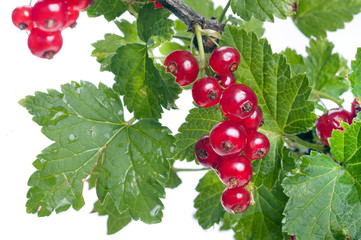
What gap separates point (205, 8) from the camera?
5.04 ft

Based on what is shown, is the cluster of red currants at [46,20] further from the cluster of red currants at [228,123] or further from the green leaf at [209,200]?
the green leaf at [209,200]

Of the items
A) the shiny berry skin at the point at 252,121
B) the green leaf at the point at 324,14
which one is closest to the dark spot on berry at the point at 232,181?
the shiny berry skin at the point at 252,121

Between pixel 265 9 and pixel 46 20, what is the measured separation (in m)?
0.52

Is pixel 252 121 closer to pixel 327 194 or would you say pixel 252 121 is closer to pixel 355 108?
pixel 327 194

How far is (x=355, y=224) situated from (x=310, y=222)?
0.11 m

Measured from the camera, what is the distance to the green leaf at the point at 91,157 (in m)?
1.12

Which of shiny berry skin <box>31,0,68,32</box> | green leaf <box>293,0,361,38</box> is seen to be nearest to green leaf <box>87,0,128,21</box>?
shiny berry skin <box>31,0,68,32</box>

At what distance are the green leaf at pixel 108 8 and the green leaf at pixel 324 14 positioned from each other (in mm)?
720

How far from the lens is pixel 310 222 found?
3.44ft

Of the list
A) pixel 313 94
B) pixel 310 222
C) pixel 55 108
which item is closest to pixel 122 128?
pixel 55 108

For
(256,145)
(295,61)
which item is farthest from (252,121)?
(295,61)

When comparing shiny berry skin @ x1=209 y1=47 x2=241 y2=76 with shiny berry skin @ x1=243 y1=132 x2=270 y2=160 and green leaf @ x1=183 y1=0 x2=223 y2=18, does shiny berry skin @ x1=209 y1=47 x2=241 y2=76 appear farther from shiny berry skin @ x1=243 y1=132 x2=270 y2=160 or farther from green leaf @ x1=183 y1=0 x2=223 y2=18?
green leaf @ x1=183 y1=0 x2=223 y2=18

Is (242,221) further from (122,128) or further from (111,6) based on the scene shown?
(111,6)

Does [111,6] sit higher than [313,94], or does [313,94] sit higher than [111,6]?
[111,6]
